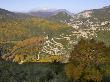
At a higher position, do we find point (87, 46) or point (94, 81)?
point (87, 46)

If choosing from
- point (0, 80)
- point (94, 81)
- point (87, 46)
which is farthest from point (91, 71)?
point (0, 80)

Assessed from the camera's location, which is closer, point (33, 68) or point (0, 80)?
point (0, 80)

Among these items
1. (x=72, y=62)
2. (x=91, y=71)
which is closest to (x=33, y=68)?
(x=72, y=62)

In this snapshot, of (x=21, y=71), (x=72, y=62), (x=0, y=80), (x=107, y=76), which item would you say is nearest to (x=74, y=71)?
(x=72, y=62)

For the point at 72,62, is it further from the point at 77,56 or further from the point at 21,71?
the point at 21,71

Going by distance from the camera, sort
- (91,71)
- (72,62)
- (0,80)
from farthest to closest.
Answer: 1. (72,62)
2. (91,71)
3. (0,80)

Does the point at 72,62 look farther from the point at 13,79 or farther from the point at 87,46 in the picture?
the point at 13,79

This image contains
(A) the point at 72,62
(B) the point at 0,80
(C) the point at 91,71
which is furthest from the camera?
(A) the point at 72,62

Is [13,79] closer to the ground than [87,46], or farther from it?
closer to the ground

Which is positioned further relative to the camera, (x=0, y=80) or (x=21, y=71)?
(x=21, y=71)
